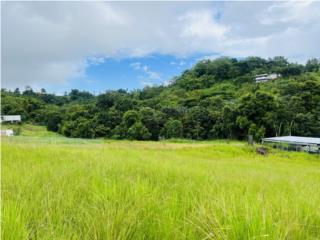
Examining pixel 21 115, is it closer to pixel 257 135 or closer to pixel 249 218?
pixel 257 135

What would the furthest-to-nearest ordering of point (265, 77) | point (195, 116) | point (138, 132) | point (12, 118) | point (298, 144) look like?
point (265, 77)
point (195, 116)
point (12, 118)
point (138, 132)
point (298, 144)

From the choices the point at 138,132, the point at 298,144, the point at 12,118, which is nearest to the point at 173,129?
the point at 138,132

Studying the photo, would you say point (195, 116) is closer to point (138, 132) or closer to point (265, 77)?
point (138, 132)

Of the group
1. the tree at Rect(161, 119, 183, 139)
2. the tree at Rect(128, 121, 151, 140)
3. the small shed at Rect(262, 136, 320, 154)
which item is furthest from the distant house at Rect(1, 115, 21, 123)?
the small shed at Rect(262, 136, 320, 154)

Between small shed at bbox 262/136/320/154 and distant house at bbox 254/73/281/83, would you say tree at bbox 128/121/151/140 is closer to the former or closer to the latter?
small shed at bbox 262/136/320/154

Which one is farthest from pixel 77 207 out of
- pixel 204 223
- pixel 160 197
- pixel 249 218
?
pixel 249 218

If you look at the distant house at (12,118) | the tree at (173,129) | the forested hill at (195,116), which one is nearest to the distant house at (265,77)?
the forested hill at (195,116)

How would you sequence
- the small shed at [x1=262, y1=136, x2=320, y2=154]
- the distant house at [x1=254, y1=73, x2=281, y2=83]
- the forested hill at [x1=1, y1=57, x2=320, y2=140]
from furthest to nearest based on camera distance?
the distant house at [x1=254, y1=73, x2=281, y2=83] → the forested hill at [x1=1, y1=57, x2=320, y2=140] → the small shed at [x1=262, y1=136, x2=320, y2=154]

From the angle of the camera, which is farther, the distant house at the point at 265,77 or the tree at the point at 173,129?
the distant house at the point at 265,77

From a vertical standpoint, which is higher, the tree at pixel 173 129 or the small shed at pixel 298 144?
the tree at pixel 173 129

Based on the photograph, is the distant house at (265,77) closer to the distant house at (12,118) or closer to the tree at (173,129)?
the tree at (173,129)

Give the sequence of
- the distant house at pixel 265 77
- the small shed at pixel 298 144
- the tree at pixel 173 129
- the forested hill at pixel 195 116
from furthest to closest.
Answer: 1. the distant house at pixel 265 77
2. the tree at pixel 173 129
3. the forested hill at pixel 195 116
4. the small shed at pixel 298 144

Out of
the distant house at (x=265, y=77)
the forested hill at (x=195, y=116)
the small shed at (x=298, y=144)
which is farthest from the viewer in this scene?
the distant house at (x=265, y=77)

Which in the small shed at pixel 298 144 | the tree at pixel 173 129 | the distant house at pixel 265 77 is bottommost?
the small shed at pixel 298 144
